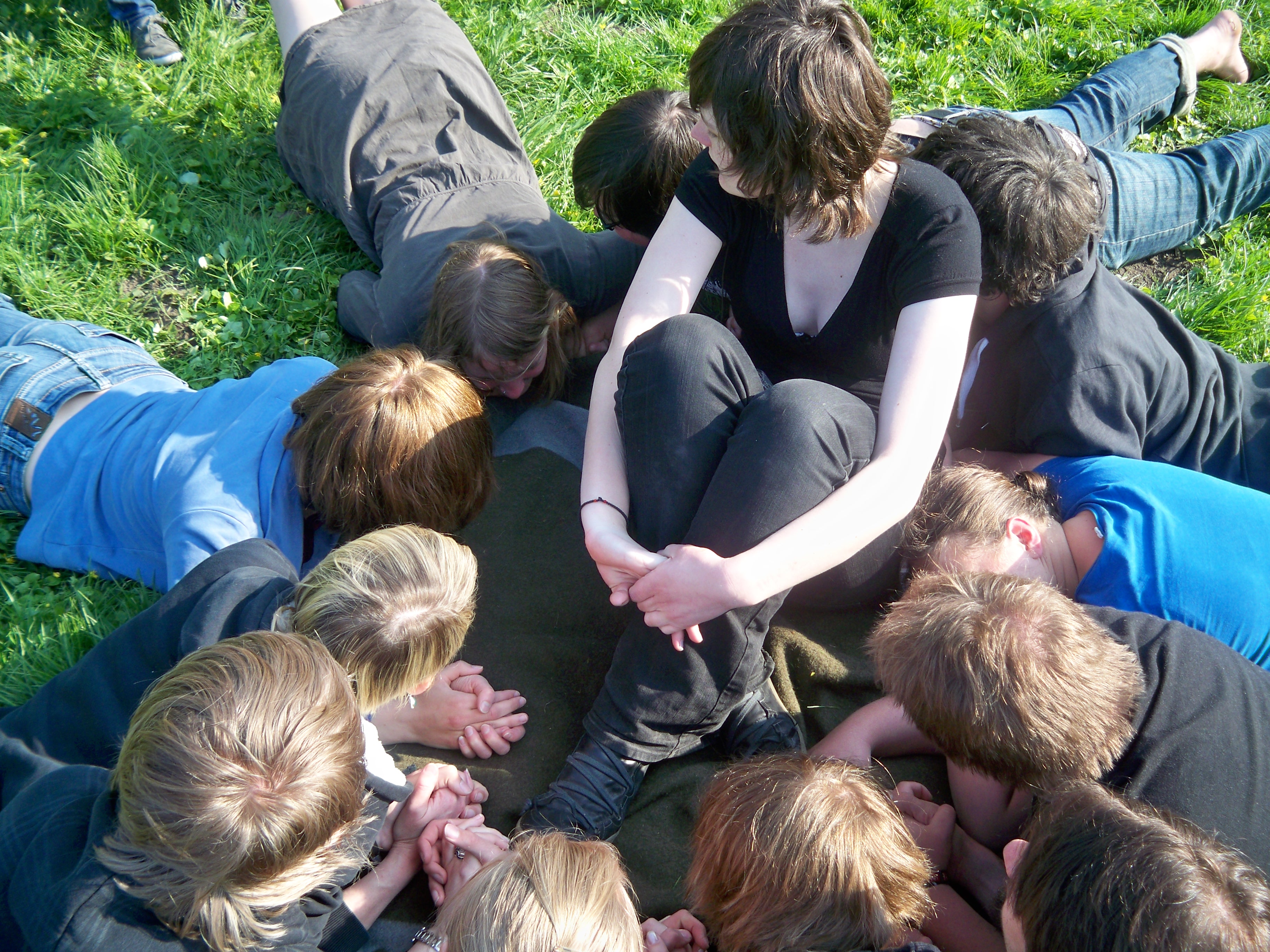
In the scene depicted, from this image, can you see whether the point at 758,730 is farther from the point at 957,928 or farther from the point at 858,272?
the point at 858,272

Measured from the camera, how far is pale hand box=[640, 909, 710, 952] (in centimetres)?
203

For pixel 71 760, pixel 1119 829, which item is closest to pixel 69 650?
pixel 71 760

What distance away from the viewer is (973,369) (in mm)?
2816

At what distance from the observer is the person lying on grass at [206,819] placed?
5.01 feet

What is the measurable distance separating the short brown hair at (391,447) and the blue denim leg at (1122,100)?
2769 millimetres

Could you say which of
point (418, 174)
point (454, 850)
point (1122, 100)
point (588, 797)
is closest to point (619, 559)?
point (588, 797)

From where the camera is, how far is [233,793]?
1.52 meters

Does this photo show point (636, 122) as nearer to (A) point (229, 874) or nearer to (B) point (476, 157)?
(B) point (476, 157)

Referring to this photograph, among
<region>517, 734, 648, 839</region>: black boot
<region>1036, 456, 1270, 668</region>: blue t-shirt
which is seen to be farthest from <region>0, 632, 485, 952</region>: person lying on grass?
<region>1036, 456, 1270, 668</region>: blue t-shirt

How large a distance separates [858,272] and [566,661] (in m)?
1.35

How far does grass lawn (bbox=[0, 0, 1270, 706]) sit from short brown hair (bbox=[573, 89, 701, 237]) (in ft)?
2.04

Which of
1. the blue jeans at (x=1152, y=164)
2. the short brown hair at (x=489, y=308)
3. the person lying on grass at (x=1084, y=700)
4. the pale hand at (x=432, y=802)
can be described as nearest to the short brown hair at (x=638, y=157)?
the short brown hair at (x=489, y=308)

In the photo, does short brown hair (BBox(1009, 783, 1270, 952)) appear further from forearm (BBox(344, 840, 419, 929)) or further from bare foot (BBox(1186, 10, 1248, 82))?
bare foot (BBox(1186, 10, 1248, 82))

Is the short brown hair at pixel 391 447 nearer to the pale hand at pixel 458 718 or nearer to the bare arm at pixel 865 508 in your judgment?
the pale hand at pixel 458 718
